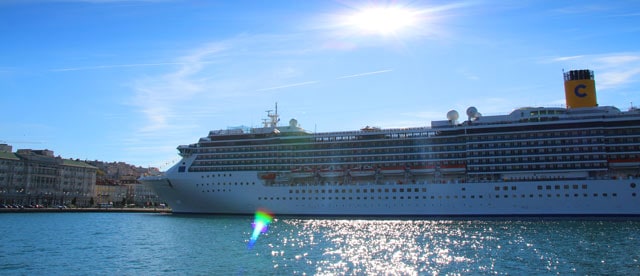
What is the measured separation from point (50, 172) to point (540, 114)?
306ft

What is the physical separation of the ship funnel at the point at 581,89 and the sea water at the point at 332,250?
1753 cm

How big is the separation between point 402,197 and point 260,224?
15.7 metres

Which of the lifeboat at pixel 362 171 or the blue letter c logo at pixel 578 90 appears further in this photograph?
the lifeboat at pixel 362 171

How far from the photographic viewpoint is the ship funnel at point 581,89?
5834 centimetres

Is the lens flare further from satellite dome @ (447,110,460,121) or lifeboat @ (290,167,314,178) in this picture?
satellite dome @ (447,110,460,121)

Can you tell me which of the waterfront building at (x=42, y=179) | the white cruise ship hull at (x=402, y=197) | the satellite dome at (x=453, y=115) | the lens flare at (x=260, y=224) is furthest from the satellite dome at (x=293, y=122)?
the waterfront building at (x=42, y=179)

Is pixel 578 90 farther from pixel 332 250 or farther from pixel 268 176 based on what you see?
pixel 332 250

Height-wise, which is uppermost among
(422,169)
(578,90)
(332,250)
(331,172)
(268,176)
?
(578,90)

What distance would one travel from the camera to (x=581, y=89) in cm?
5850

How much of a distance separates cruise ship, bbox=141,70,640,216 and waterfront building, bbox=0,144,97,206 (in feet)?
151

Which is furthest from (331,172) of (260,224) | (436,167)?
(260,224)

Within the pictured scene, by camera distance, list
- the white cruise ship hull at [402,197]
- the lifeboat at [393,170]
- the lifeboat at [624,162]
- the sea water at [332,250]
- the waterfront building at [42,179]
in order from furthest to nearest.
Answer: the waterfront building at [42,179], the lifeboat at [393,170], the lifeboat at [624,162], the white cruise ship hull at [402,197], the sea water at [332,250]

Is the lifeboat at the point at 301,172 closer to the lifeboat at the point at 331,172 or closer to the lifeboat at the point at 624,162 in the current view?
the lifeboat at the point at 331,172

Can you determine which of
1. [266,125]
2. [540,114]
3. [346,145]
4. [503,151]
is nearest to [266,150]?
[266,125]
